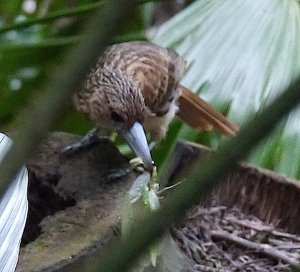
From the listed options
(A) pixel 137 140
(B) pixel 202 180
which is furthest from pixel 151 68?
(B) pixel 202 180

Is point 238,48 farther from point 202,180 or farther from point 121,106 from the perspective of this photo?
point 202,180

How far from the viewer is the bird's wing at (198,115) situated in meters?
2.09

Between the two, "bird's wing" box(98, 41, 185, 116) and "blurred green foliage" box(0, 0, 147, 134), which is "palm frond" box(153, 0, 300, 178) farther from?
"bird's wing" box(98, 41, 185, 116)

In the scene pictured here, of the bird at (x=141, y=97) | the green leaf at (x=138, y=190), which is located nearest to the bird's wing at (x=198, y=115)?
the bird at (x=141, y=97)

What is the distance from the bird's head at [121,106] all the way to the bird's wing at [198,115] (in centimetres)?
15

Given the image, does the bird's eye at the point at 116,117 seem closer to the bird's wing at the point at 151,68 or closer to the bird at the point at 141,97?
the bird at the point at 141,97

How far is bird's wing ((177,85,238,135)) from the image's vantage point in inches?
82.4

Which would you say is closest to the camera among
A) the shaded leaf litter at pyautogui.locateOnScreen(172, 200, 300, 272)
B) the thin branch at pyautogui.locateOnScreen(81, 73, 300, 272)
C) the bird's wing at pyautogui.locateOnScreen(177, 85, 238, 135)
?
the thin branch at pyautogui.locateOnScreen(81, 73, 300, 272)

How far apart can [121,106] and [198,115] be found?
0.90 ft

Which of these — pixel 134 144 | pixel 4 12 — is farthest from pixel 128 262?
pixel 4 12

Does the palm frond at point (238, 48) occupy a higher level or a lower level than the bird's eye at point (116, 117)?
higher

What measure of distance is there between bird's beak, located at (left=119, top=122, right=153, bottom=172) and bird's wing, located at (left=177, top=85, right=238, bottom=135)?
0.65ft

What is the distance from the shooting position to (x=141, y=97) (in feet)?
6.79

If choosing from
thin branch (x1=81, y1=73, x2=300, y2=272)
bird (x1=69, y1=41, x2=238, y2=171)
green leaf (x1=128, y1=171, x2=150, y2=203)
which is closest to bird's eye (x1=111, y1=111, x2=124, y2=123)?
bird (x1=69, y1=41, x2=238, y2=171)
